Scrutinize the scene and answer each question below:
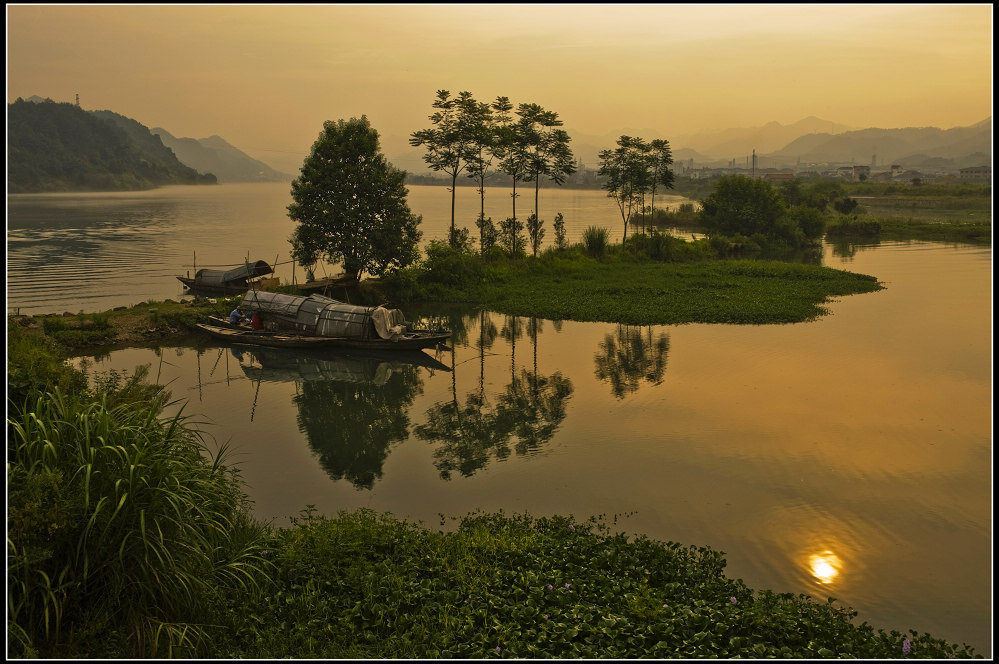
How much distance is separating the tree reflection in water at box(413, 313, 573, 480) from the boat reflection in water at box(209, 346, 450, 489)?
29.6 inches

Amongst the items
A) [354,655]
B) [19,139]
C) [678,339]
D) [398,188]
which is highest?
[19,139]

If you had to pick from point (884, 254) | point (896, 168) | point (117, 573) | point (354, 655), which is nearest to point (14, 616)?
point (117, 573)

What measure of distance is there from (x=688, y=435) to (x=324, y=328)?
933 cm

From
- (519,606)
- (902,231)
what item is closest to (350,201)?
(519,606)

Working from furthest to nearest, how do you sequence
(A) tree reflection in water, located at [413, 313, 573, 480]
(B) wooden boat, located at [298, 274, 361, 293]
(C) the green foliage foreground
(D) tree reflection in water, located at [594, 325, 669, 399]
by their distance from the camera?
(B) wooden boat, located at [298, 274, 361, 293] < (D) tree reflection in water, located at [594, 325, 669, 399] < (A) tree reflection in water, located at [413, 313, 573, 480] < (C) the green foliage foreground

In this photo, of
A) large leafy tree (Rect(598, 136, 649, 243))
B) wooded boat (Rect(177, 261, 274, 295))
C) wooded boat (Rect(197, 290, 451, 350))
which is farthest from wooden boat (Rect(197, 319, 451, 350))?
large leafy tree (Rect(598, 136, 649, 243))

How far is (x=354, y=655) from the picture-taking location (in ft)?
20.4

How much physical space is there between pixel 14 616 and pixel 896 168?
183587 mm

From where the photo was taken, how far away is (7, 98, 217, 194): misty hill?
88.6 meters

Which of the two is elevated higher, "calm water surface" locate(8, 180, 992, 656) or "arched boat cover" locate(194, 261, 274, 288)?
"arched boat cover" locate(194, 261, 274, 288)

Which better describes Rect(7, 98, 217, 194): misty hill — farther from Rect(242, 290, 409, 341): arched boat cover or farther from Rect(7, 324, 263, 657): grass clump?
Rect(7, 324, 263, 657): grass clump

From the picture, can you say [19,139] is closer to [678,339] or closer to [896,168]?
[678,339]

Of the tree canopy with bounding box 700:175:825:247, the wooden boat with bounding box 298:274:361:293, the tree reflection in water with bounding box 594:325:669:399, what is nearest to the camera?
the tree reflection in water with bounding box 594:325:669:399

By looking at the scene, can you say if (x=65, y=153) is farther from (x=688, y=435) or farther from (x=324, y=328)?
(x=688, y=435)
